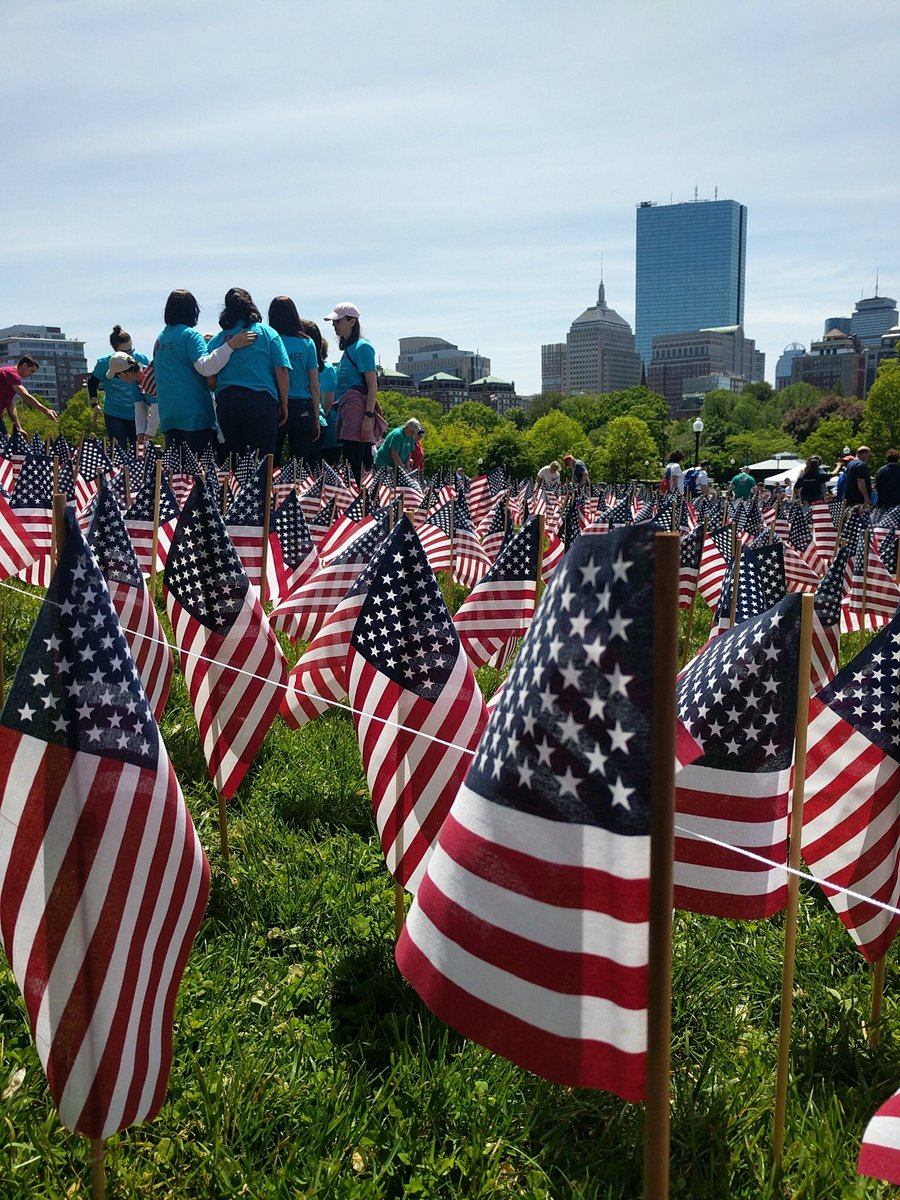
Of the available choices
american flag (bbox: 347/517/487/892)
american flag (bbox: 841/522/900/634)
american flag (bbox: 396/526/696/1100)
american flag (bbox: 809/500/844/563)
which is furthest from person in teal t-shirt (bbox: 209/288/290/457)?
american flag (bbox: 396/526/696/1100)

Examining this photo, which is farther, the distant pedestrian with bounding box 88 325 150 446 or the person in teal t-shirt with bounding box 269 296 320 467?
the distant pedestrian with bounding box 88 325 150 446

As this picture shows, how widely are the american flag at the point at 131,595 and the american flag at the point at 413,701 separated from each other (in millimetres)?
1824

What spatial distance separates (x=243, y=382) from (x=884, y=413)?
5886cm

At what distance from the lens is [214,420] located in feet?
43.4

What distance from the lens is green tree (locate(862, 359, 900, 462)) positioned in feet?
200

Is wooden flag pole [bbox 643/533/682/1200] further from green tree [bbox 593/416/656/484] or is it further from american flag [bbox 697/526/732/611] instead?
green tree [bbox 593/416/656/484]

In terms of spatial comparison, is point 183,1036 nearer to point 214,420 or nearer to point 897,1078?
point 897,1078

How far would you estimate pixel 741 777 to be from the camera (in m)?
3.21

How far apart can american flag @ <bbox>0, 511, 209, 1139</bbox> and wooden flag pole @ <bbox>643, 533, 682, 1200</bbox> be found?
133cm

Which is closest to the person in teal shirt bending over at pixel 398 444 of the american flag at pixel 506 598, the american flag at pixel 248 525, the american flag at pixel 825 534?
the american flag at pixel 825 534

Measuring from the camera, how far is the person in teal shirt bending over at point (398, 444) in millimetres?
16844

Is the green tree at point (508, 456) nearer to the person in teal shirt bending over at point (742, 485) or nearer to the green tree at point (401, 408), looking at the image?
the green tree at point (401, 408)

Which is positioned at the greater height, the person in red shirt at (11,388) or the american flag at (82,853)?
the person in red shirt at (11,388)

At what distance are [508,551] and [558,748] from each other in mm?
3924
